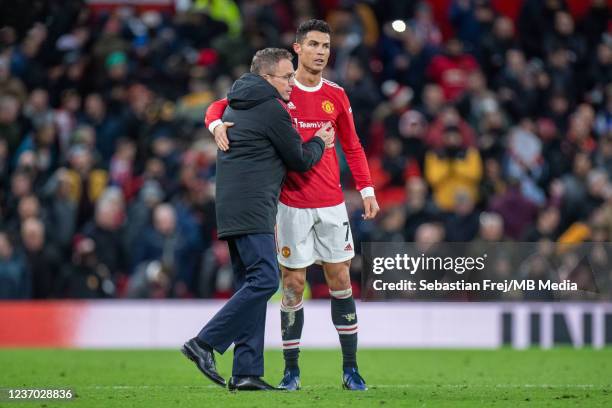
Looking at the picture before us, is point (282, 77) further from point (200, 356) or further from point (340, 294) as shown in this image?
point (200, 356)

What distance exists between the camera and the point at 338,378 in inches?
418

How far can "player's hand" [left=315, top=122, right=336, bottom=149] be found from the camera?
8875mm

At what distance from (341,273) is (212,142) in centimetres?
810

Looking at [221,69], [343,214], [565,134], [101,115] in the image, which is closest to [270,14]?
[221,69]

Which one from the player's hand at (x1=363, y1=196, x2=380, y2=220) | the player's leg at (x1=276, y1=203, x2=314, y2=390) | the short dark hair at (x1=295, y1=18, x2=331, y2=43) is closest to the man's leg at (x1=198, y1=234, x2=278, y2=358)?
the player's leg at (x1=276, y1=203, x2=314, y2=390)

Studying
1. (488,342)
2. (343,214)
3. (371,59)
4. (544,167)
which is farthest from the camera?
(371,59)

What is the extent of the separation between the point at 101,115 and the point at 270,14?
2.87 metres

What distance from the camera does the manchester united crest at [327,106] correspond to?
A: 908 centimetres

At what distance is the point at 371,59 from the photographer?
1841 centimetres

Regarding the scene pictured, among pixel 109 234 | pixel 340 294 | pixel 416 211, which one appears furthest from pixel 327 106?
pixel 109 234

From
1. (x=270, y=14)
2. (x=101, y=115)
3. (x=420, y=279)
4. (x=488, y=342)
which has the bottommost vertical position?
(x=488, y=342)

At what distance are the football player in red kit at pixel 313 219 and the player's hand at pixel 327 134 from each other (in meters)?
0.10

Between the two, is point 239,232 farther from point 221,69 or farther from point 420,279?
point 221,69

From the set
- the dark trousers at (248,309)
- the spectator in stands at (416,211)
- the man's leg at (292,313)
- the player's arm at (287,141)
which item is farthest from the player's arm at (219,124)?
the spectator in stands at (416,211)
